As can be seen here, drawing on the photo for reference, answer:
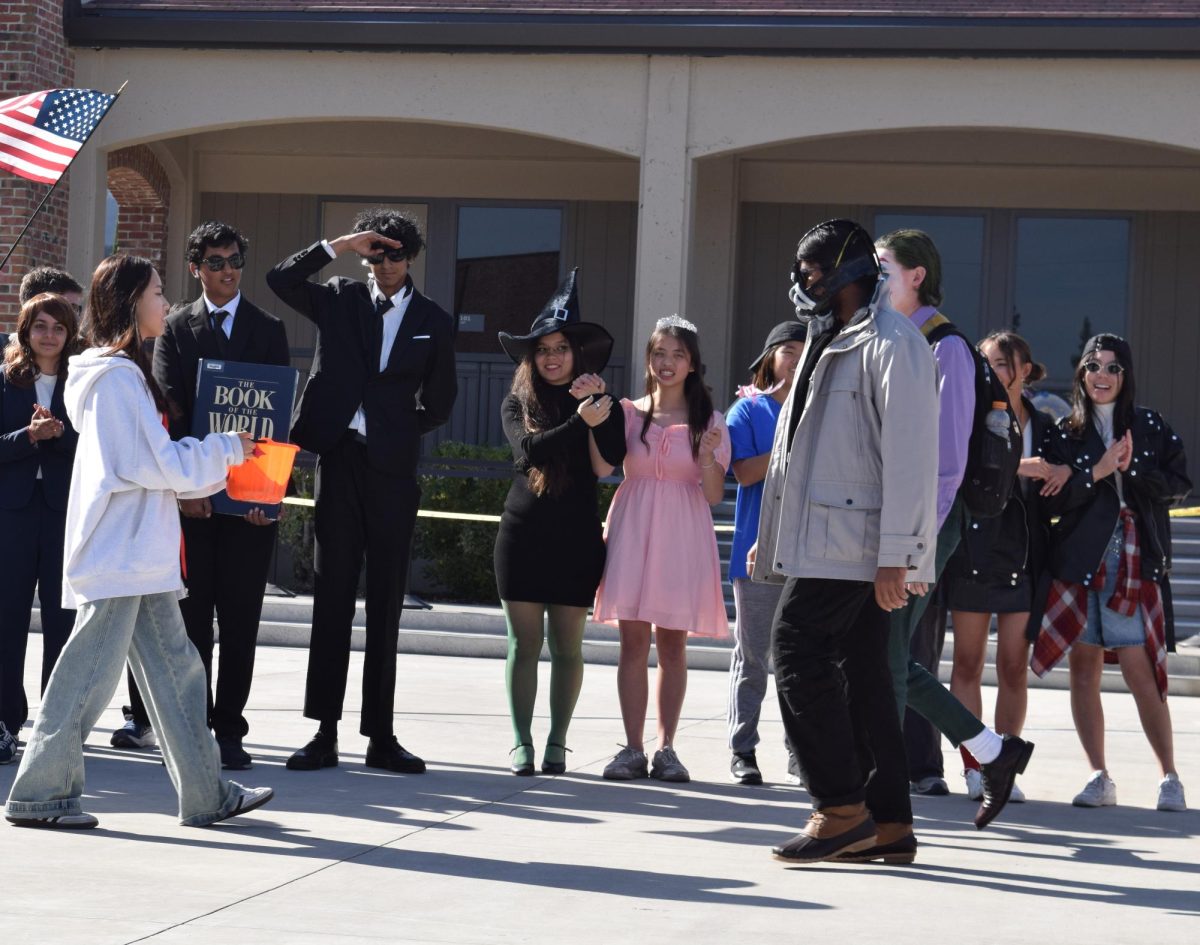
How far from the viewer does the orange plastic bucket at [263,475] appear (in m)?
5.77

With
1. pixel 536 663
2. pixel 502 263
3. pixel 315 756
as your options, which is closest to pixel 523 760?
pixel 536 663

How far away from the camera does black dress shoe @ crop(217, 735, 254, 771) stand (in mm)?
6836

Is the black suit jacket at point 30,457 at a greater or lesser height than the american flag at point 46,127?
lesser

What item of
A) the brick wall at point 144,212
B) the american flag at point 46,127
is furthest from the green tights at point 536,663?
the brick wall at point 144,212

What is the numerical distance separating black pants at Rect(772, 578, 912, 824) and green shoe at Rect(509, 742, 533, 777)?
1.89m

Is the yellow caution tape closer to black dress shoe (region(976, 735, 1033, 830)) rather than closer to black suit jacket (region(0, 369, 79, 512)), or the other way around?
black suit jacket (region(0, 369, 79, 512))

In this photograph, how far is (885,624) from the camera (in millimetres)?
5484

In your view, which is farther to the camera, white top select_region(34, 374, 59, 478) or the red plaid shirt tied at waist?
white top select_region(34, 374, 59, 478)

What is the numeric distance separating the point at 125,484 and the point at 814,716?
7.26ft

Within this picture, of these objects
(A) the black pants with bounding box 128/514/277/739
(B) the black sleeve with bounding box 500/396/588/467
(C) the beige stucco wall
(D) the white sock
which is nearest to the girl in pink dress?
(B) the black sleeve with bounding box 500/396/588/467

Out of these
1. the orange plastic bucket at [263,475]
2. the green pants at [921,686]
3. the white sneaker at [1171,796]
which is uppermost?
the orange plastic bucket at [263,475]

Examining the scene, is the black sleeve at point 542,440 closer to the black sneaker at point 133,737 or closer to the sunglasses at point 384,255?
the sunglasses at point 384,255

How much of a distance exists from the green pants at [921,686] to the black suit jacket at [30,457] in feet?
10.9

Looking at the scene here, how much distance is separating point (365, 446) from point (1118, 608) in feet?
9.90
